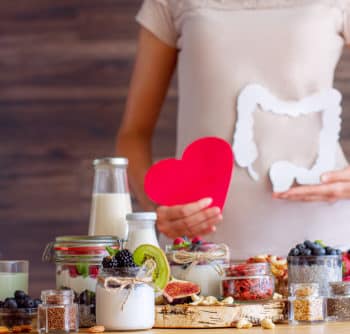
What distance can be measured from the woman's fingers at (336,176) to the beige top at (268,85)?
0.12 meters

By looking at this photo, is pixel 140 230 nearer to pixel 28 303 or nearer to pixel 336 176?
pixel 28 303

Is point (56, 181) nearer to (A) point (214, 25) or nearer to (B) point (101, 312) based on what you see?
(A) point (214, 25)

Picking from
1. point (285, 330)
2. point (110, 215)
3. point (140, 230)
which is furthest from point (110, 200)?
point (285, 330)

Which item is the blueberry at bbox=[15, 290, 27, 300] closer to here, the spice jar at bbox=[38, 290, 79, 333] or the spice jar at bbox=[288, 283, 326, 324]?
the spice jar at bbox=[38, 290, 79, 333]

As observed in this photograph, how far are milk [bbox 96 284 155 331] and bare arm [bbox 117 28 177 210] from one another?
3.52 ft

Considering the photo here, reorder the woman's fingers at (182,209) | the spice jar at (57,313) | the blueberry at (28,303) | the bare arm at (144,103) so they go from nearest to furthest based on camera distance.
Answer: the spice jar at (57,313), the blueberry at (28,303), the woman's fingers at (182,209), the bare arm at (144,103)

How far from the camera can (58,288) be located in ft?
5.30

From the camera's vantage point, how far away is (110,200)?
177 cm

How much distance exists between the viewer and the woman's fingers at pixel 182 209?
2045 millimetres

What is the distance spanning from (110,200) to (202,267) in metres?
0.22

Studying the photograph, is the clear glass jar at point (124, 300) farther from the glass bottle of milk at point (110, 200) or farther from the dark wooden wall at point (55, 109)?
the dark wooden wall at point (55, 109)

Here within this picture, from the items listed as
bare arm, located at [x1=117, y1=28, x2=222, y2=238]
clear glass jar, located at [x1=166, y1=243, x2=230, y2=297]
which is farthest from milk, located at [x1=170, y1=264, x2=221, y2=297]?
bare arm, located at [x1=117, y1=28, x2=222, y2=238]

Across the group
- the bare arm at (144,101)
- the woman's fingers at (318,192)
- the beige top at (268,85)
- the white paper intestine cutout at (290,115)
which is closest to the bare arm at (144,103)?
the bare arm at (144,101)

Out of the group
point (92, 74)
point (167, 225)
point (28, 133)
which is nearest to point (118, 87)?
point (92, 74)
